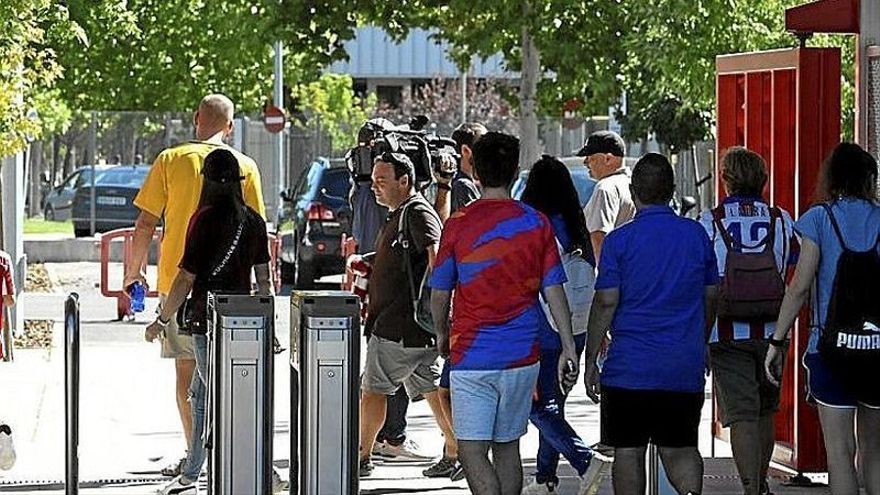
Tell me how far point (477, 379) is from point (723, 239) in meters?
1.62

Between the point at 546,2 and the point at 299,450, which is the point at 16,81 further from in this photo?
the point at 299,450

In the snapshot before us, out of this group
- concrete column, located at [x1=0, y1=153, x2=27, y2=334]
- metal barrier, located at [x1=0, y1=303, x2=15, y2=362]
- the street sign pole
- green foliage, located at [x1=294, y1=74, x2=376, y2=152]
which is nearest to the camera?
→ metal barrier, located at [x1=0, y1=303, x2=15, y2=362]

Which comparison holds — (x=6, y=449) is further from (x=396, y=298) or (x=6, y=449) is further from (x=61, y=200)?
(x=61, y=200)

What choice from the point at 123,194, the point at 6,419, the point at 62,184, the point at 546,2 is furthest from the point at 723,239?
the point at 62,184

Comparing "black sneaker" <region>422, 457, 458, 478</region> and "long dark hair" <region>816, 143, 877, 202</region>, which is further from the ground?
"long dark hair" <region>816, 143, 877, 202</region>

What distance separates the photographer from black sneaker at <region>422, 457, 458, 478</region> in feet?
35.0

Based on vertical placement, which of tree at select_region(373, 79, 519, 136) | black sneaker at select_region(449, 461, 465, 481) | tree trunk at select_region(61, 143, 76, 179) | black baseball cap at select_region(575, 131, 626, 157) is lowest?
black sneaker at select_region(449, 461, 465, 481)

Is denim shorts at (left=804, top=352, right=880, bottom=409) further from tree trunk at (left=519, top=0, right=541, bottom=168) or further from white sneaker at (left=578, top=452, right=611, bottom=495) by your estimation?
tree trunk at (left=519, top=0, right=541, bottom=168)

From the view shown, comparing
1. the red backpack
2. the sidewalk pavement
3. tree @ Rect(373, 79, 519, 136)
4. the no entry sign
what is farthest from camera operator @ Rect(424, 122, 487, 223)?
tree @ Rect(373, 79, 519, 136)

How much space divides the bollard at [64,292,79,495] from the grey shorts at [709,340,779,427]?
296 centimetres

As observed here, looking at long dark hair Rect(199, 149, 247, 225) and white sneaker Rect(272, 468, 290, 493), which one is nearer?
long dark hair Rect(199, 149, 247, 225)

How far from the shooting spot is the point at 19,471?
35.9ft

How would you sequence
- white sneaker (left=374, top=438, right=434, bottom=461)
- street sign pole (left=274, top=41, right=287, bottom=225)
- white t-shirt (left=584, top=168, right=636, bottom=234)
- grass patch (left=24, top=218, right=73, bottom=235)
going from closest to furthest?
white t-shirt (left=584, top=168, right=636, bottom=234)
white sneaker (left=374, top=438, right=434, bottom=461)
street sign pole (left=274, top=41, right=287, bottom=225)
grass patch (left=24, top=218, right=73, bottom=235)

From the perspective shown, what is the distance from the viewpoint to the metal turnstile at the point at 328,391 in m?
7.79
